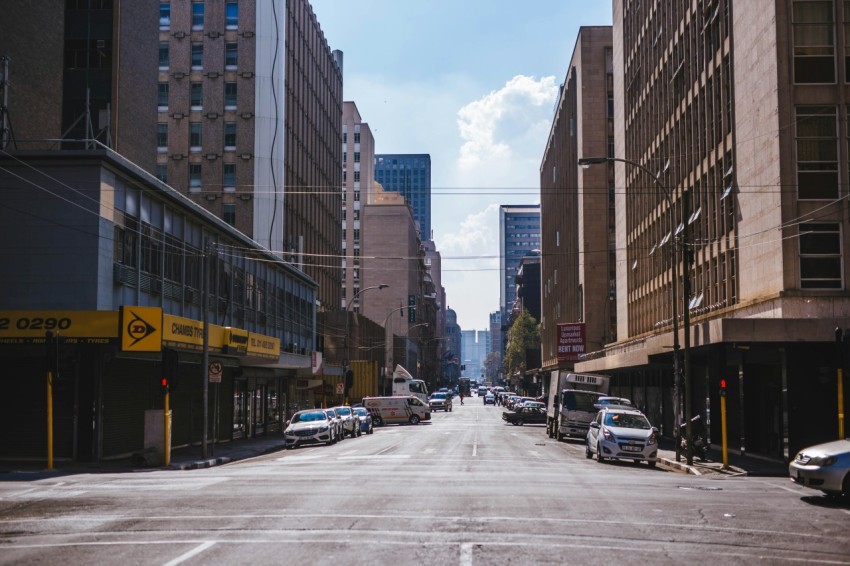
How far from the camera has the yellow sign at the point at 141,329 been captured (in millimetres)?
25734

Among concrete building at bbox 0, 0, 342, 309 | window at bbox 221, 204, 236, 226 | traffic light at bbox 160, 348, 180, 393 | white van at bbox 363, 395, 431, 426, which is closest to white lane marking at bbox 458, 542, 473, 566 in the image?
traffic light at bbox 160, 348, 180, 393

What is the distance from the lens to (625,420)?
29.1 meters

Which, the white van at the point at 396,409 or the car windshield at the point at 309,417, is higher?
the car windshield at the point at 309,417

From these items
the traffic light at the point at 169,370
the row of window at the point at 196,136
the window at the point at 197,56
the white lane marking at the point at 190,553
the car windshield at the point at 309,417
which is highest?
the window at the point at 197,56

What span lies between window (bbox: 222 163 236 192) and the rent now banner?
29796 mm

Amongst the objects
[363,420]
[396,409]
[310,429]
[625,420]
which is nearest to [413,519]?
[625,420]

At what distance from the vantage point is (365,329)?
93312 millimetres

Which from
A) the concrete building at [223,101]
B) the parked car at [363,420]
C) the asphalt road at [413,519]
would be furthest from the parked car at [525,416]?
the asphalt road at [413,519]

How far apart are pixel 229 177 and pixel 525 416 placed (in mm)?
29647

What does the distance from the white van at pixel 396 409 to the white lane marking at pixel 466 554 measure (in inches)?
2019

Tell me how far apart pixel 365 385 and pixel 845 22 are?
5015 centimetres

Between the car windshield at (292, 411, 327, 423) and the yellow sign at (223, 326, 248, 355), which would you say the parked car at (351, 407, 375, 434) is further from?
the yellow sign at (223, 326, 248, 355)

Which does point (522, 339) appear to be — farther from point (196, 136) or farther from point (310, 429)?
point (310, 429)

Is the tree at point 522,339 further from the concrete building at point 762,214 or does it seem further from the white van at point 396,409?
the concrete building at point 762,214
